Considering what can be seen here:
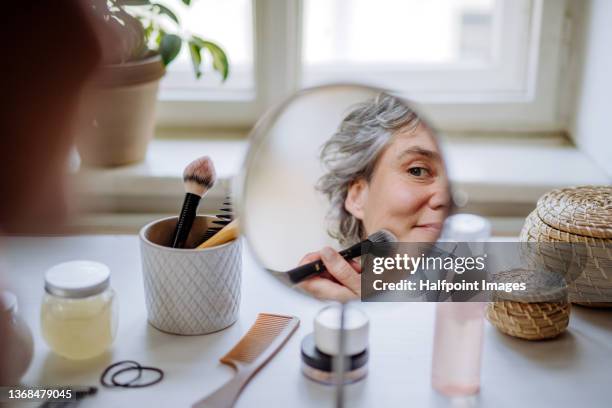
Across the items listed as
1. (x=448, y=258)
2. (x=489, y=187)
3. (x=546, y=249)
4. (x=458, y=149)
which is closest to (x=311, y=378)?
(x=448, y=258)

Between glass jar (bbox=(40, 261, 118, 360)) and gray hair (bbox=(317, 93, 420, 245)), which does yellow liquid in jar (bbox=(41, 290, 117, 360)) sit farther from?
gray hair (bbox=(317, 93, 420, 245))

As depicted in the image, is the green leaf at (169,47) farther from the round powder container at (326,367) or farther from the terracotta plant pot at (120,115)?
the round powder container at (326,367)

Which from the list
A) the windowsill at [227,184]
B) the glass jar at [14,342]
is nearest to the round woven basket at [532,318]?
the windowsill at [227,184]

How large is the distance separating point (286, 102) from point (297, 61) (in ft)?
1.99

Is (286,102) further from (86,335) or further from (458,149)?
(458,149)

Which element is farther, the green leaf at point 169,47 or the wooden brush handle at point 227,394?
the green leaf at point 169,47

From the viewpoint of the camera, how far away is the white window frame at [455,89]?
1.19 m

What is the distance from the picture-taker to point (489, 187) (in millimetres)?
1126

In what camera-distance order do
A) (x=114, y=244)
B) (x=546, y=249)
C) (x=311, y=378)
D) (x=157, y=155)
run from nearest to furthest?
(x=311, y=378) → (x=546, y=249) → (x=114, y=244) → (x=157, y=155)

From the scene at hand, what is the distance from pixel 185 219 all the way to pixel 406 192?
26cm

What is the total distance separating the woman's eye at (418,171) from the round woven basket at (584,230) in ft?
0.84

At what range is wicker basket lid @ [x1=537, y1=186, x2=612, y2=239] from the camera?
0.83 m

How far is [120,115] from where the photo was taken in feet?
3.60

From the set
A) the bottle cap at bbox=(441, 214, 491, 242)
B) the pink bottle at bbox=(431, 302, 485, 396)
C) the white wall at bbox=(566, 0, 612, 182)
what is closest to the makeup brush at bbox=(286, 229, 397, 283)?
the pink bottle at bbox=(431, 302, 485, 396)
